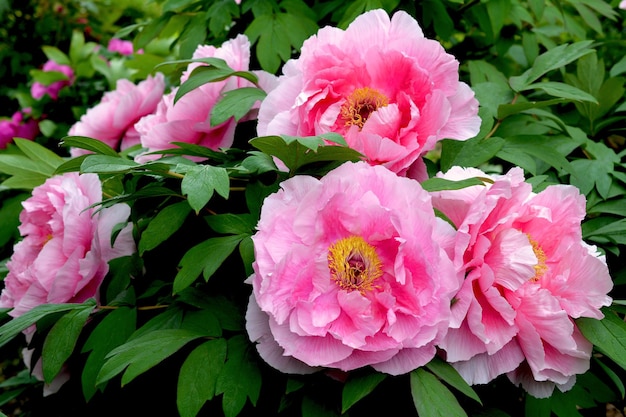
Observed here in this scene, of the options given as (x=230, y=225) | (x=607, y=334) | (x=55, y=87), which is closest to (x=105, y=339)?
(x=230, y=225)

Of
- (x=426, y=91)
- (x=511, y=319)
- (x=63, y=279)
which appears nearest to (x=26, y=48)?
(x=63, y=279)

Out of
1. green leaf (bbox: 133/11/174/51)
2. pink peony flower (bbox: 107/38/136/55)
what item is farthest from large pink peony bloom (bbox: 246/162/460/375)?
pink peony flower (bbox: 107/38/136/55)

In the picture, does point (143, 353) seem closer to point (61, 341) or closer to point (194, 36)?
point (61, 341)

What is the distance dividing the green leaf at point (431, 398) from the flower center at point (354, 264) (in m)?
0.14

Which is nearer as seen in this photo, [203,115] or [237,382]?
[237,382]

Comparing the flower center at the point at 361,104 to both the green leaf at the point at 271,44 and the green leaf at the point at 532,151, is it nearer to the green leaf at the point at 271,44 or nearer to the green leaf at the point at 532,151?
the green leaf at the point at 532,151

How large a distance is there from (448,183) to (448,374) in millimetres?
258

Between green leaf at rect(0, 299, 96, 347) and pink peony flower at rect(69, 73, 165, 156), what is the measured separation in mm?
583

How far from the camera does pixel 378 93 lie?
1.08 m

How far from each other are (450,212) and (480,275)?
0.11m

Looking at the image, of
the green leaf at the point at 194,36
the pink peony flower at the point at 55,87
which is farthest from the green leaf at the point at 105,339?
the pink peony flower at the point at 55,87

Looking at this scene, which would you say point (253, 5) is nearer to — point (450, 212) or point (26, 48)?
point (450, 212)

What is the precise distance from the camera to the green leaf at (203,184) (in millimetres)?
877

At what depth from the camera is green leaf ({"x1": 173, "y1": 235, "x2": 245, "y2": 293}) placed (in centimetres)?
100
